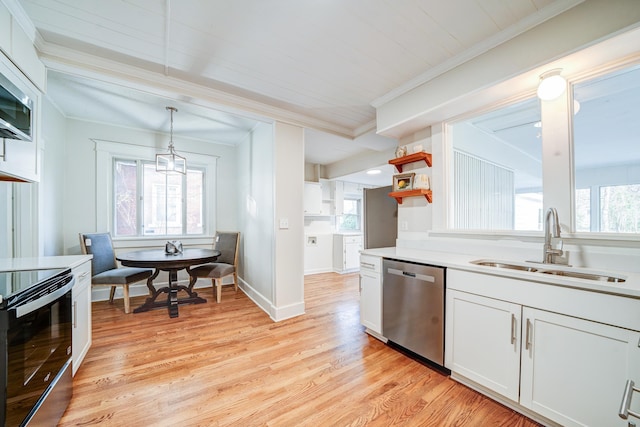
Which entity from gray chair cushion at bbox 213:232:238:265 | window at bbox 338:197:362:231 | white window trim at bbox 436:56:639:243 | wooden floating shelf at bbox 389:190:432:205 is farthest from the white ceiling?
Result: window at bbox 338:197:362:231

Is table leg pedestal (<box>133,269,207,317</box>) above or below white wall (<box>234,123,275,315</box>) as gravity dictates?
below

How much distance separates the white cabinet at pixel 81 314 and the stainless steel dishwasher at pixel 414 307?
2.41 metres

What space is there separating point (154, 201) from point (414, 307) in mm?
3981

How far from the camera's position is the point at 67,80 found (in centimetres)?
242

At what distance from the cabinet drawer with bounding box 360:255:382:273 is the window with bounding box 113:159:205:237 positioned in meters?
2.99

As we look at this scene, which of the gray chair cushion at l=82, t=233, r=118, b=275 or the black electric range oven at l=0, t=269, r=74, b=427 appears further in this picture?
the gray chair cushion at l=82, t=233, r=118, b=275

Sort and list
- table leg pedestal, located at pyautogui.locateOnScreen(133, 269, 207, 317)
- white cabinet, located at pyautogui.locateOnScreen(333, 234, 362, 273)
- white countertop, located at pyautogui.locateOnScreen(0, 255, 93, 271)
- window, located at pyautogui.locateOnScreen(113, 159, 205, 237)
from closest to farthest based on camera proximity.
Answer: white countertop, located at pyautogui.locateOnScreen(0, 255, 93, 271) → table leg pedestal, located at pyautogui.locateOnScreen(133, 269, 207, 317) → window, located at pyautogui.locateOnScreen(113, 159, 205, 237) → white cabinet, located at pyautogui.locateOnScreen(333, 234, 362, 273)

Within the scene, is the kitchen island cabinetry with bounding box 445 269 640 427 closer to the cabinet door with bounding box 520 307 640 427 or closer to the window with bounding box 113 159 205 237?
the cabinet door with bounding box 520 307 640 427

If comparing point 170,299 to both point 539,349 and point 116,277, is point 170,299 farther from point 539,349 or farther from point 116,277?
point 539,349

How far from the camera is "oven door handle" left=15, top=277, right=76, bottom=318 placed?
111cm

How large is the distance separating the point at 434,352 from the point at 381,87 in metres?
2.39

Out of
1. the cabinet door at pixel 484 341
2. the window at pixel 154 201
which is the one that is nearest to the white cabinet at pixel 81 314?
the window at pixel 154 201

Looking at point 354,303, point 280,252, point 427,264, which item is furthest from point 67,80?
point 354,303

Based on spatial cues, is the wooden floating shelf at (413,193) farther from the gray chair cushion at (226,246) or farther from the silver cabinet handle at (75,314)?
the silver cabinet handle at (75,314)
